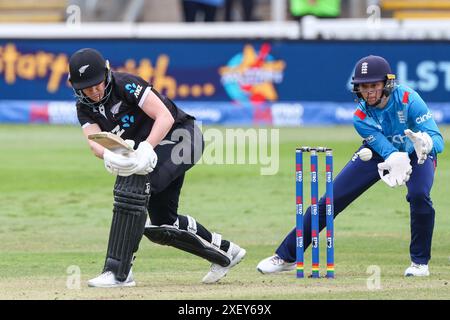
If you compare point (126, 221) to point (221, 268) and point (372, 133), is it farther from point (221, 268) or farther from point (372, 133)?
point (372, 133)

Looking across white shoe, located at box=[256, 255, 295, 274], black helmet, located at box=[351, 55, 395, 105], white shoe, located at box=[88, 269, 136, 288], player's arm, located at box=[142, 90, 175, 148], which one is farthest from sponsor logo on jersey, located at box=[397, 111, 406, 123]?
white shoe, located at box=[88, 269, 136, 288]

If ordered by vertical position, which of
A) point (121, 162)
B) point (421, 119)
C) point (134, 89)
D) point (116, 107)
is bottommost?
point (121, 162)

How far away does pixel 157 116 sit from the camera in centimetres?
786

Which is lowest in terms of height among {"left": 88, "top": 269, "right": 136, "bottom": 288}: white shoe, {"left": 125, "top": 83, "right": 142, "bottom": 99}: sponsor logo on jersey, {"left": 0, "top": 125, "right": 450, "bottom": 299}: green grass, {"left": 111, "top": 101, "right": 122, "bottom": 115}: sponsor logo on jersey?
{"left": 0, "top": 125, "right": 450, "bottom": 299}: green grass

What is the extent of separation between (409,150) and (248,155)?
30.2ft

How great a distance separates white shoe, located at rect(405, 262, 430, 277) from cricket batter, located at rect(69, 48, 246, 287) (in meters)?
1.32

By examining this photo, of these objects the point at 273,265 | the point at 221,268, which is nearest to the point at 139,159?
the point at 221,268

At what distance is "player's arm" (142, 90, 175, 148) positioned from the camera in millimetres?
7824

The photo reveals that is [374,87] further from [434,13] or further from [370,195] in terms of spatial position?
[434,13]

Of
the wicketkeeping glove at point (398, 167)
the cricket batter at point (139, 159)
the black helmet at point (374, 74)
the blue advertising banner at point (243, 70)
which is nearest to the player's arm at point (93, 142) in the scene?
the cricket batter at point (139, 159)

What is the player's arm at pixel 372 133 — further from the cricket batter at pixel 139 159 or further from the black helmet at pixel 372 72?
the cricket batter at pixel 139 159

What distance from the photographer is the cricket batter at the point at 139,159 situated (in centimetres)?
770

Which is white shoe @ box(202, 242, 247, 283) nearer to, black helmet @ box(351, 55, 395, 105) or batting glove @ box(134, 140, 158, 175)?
batting glove @ box(134, 140, 158, 175)

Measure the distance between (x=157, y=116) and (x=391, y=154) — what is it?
177 centimetres
